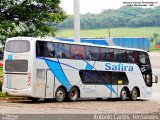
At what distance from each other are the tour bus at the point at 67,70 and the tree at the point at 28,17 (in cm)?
329

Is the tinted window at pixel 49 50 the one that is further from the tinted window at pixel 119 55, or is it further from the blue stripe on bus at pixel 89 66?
the tinted window at pixel 119 55

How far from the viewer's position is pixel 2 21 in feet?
95.4

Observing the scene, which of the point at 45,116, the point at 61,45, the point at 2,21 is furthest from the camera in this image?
the point at 2,21

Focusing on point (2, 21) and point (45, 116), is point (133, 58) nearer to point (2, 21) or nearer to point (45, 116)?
point (2, 21)

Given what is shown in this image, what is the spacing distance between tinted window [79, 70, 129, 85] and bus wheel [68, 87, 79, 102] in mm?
833

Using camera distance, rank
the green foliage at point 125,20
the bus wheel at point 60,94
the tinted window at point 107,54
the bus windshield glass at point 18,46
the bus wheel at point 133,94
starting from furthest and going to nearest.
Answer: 1. the green foliage at point 125,20
2. the bus wheel at point 133,94
3. the tinted window at point 107,54
4. the bus wheel at point 60,94
5. the bus windshield glass at point 18,46

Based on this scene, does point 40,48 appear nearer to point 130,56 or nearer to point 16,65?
point 16,65

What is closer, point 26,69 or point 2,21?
point 26,69

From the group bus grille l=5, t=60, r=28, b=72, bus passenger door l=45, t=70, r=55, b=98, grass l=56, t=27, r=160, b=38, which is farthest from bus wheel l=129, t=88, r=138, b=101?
grass l=56, t=27, r=160, b=38

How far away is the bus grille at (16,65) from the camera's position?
24625 millimetres

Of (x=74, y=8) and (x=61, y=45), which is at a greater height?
(x=74, y=8)

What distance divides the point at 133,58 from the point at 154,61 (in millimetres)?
50198

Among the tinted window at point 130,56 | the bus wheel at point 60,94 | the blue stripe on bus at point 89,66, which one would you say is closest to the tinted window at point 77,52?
the blue stripe on bus at point 89,66

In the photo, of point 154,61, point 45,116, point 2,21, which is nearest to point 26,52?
point 2,21
